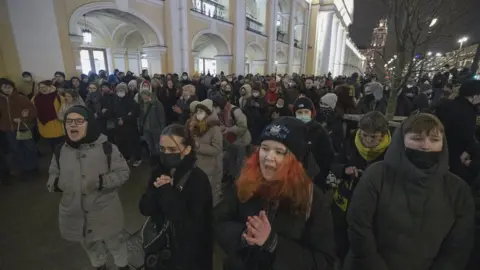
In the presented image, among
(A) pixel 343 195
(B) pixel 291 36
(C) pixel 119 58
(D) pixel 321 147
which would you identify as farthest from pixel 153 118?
(B) pixel 291 36

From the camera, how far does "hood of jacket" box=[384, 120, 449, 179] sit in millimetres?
1467

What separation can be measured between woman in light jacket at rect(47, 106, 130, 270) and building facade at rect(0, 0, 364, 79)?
7.53 metres

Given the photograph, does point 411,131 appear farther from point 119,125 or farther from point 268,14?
point 268,14

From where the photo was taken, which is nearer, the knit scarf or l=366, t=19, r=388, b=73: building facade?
the knit scarf

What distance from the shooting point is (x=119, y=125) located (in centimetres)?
541

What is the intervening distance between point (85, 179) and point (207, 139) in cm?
151

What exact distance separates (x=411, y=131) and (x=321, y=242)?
905 millimetres

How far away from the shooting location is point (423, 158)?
1.50 m

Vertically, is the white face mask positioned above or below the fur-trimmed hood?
above

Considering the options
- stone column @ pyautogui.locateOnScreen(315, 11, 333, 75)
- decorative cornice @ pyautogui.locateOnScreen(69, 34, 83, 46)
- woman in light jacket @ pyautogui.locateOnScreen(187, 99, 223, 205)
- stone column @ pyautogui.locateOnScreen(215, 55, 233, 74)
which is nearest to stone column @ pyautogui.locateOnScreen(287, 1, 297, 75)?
stone column @ pyautogui.locateOnScreen(315, 11, 333, 75)

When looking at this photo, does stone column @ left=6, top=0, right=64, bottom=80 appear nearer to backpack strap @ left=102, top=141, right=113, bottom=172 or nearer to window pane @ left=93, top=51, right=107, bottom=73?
backpack strap @ left=102, top=141, right=113, bottom=172

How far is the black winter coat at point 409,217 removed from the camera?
1.49 m

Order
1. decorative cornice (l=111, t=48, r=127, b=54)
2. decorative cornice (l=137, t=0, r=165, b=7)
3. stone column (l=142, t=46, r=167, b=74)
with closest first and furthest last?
decorative cornice (l=137, t=0, r=165, b=7) < stone column (l=142, t=46, r=167, b=74) < decorative cornice (l=111, t=48, r=127, b=54)

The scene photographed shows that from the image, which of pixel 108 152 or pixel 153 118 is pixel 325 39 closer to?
pixel 153 118
